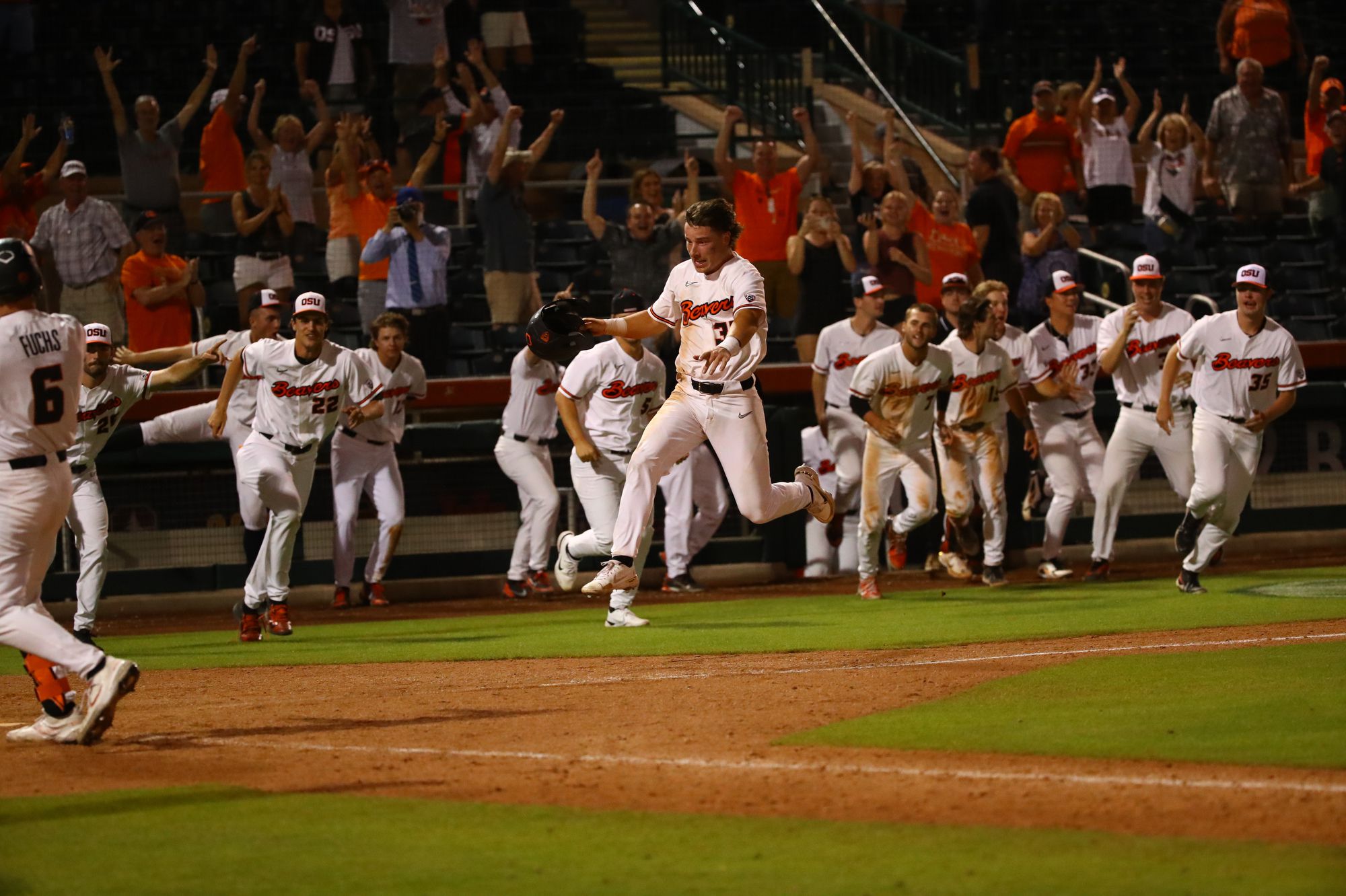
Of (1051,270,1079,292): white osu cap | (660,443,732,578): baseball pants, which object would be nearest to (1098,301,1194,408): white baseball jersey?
(1051,270,1079,292): white osu cap

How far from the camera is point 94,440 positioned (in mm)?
11688

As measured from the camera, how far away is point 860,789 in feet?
19.0

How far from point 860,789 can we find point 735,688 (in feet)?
8.49

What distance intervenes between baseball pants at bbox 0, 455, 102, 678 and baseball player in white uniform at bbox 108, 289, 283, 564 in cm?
531

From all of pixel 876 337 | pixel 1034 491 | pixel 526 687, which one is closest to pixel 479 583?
pixel 876 337

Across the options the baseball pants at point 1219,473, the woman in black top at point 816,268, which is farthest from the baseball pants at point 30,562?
the woman in black top at point 816,268

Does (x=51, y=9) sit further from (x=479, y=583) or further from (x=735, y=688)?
(x=735, y=688)

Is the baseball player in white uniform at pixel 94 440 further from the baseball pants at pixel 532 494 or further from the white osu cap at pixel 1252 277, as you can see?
the white osu cap at pixel 1252 277

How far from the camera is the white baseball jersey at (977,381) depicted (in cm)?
1404

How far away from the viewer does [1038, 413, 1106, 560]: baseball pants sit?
47.5 ft

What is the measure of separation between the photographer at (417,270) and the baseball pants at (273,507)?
397 cm

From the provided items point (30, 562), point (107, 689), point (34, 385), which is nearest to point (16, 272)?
point (34, 385)

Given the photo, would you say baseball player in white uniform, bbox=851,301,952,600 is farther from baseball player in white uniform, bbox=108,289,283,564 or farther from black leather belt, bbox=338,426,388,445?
baseball player in white uniform, bbox=108,289,283,564

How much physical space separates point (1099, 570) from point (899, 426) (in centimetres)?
220
